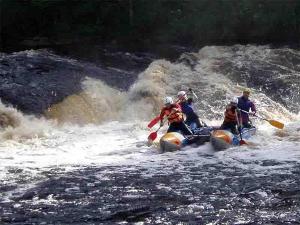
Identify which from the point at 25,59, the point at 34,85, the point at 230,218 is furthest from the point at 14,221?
the point at 25,59

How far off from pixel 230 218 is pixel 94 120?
7.72 m

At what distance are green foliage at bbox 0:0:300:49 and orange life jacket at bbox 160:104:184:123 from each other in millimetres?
11168

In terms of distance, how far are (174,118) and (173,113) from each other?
0.12 m

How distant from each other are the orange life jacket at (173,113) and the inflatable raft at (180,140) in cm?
39

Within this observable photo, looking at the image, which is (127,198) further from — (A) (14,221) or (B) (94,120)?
(B) (94,120)

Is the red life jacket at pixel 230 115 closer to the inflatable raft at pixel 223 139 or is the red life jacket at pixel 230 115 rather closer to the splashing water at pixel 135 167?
the inflatable raft at pixel 223 139

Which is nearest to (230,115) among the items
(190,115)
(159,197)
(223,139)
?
(223,139)

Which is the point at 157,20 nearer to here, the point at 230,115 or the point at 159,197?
the point at 230,115

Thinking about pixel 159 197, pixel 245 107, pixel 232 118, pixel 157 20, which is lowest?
pixel 159 197

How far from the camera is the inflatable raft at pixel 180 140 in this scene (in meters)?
11.4

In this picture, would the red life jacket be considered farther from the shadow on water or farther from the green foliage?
the green foliage

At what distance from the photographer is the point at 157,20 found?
78.8 ft

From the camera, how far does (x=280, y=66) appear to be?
18875mm

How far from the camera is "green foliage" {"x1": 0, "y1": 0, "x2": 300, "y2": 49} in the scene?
22469 mm
